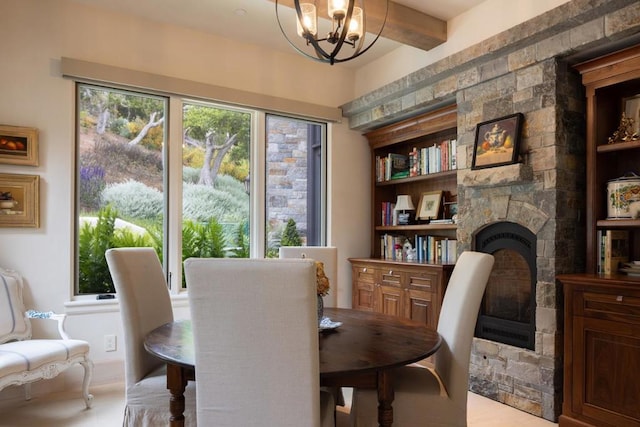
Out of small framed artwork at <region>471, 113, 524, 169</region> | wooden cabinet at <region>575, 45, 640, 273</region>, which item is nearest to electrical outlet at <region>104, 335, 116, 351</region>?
small framed artwork at <region>471, 113, 524, 169</region>

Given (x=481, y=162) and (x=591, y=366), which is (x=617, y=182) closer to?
(x=481, y=162)

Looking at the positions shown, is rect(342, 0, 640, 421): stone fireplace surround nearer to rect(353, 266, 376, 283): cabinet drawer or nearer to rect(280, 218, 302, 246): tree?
rect(353, 266, 376, 283): cabinet drawer

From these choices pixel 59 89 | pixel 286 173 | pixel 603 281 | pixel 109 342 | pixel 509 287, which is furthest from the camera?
pixel 286 173

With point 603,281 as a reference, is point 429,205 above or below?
above

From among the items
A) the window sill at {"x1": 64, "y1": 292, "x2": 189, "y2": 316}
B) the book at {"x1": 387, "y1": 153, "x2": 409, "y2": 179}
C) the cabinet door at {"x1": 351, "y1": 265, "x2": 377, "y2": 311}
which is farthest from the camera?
the book at {"x1": 387, "y1": 153, "x2": 409, "y2": 179}

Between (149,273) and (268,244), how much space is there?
1984 mm

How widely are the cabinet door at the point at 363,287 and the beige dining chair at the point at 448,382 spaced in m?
2.17

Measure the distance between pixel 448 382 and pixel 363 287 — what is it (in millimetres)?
2459

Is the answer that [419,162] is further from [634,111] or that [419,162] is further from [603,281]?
[603,281]

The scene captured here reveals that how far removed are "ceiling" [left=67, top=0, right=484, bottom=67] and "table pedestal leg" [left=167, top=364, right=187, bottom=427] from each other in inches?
104

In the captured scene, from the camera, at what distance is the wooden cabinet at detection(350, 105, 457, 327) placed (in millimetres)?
3658

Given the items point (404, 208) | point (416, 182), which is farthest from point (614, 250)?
point (416, 182)

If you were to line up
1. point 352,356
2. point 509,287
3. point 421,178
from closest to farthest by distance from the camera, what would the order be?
point 352,356 → point 509,287 → point 421,178

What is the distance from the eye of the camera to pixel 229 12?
11.6ft
